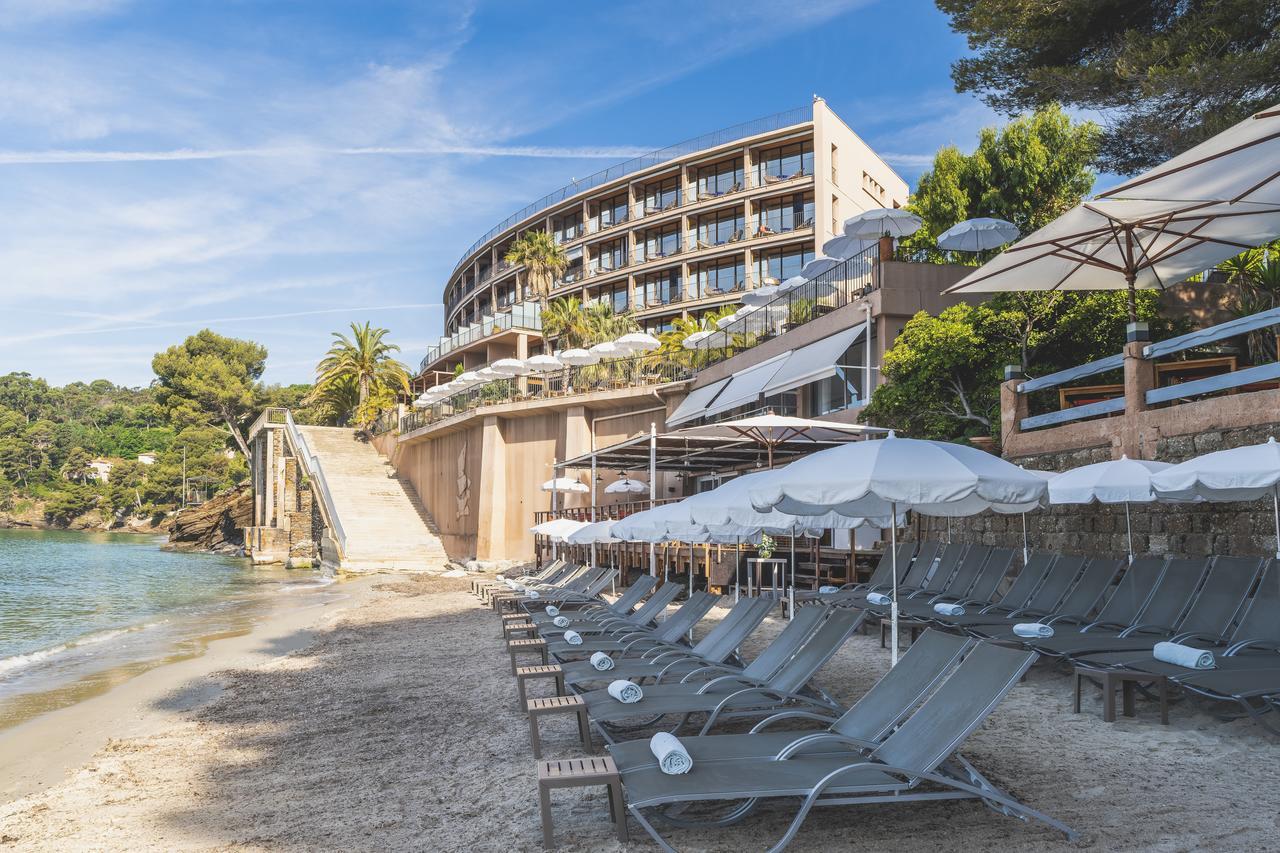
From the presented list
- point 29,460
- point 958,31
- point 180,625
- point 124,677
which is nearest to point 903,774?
point 124,677

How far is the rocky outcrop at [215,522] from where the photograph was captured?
57875 mm

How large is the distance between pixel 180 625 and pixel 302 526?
21746mm

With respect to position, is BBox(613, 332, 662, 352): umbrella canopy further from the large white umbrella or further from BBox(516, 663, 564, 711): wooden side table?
BBox(516, 663, 564, 711): wooden side table

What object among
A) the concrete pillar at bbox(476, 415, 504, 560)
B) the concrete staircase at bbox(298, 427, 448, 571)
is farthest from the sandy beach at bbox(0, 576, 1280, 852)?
the concrete staircase at bbox(298, 427, 448, 571)

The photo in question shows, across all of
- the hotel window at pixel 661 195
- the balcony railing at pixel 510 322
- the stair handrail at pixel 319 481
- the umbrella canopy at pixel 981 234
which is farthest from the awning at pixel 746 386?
the balcony railing at pixel 510 322

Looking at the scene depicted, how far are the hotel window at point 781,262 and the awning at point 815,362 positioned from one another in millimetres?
19577

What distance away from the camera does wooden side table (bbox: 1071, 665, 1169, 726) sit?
5941 millimetres

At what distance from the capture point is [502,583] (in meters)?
22.0

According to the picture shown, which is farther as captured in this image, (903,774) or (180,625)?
(180,625)

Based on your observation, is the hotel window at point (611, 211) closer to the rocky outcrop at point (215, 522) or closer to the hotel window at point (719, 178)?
the hotel window at point (719, 178)

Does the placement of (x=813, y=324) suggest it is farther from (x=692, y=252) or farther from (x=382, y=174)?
(x=692, y=252)

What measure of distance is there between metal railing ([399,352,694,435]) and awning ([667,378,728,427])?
5.00 ft

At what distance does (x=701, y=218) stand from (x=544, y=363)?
16754 mm

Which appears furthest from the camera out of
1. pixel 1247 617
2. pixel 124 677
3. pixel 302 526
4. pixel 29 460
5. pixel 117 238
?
pixel 29 460
